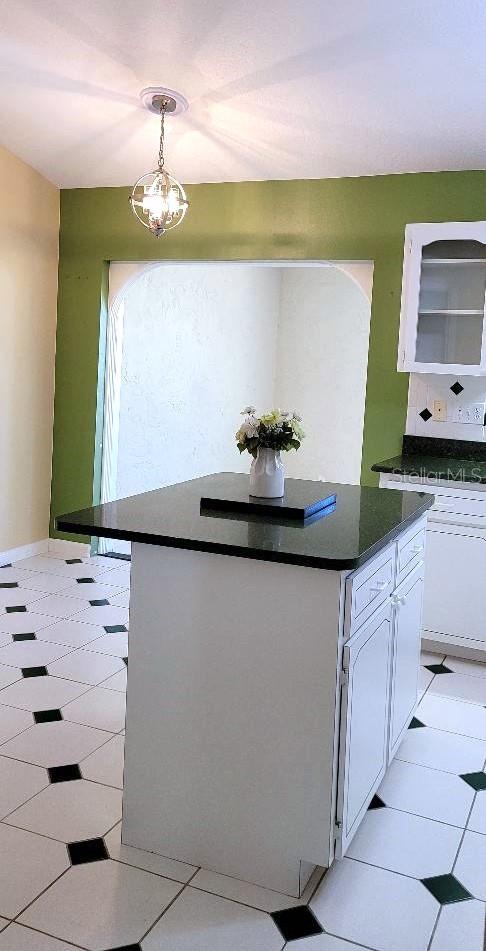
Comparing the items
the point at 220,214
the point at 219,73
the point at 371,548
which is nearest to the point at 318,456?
the point at 220,214

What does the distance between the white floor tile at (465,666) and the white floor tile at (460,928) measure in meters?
1.81

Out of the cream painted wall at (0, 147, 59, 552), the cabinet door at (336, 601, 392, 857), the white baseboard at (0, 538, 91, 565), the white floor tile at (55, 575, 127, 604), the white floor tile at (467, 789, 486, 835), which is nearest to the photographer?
the cabinet door at (336, 601, 392, 857)

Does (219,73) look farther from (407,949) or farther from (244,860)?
(407,949)

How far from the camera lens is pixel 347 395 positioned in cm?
834

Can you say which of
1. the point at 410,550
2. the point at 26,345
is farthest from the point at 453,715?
the point at 26,345

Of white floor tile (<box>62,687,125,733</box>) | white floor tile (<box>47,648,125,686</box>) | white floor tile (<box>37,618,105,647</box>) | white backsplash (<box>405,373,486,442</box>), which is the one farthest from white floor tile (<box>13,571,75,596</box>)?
white backsplash (<box>405,373,486,442</box>)

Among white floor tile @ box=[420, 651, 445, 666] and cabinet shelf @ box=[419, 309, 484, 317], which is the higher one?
cabinet shelf @ box=[419, 309, 484, 317]

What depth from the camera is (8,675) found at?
145 inches

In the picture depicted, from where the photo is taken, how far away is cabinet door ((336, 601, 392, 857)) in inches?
86.4

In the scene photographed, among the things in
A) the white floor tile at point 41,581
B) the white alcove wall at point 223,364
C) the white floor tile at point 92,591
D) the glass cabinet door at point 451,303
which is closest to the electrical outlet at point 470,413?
the glass cabinet door at point 451,303

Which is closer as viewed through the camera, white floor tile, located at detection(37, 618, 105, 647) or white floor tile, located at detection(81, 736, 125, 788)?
white floor tile, located at detection(81, 736, 125, 788)

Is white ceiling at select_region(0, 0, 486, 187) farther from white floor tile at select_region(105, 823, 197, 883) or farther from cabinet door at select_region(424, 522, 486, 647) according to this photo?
white floor tile at select_region(105, 823, 197, 883)

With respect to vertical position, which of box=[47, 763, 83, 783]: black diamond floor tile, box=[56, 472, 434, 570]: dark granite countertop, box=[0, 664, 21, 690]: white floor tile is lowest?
box=[47, 763, 83, 783]: black diamond floor tile

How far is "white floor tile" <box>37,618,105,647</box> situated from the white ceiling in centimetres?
269
